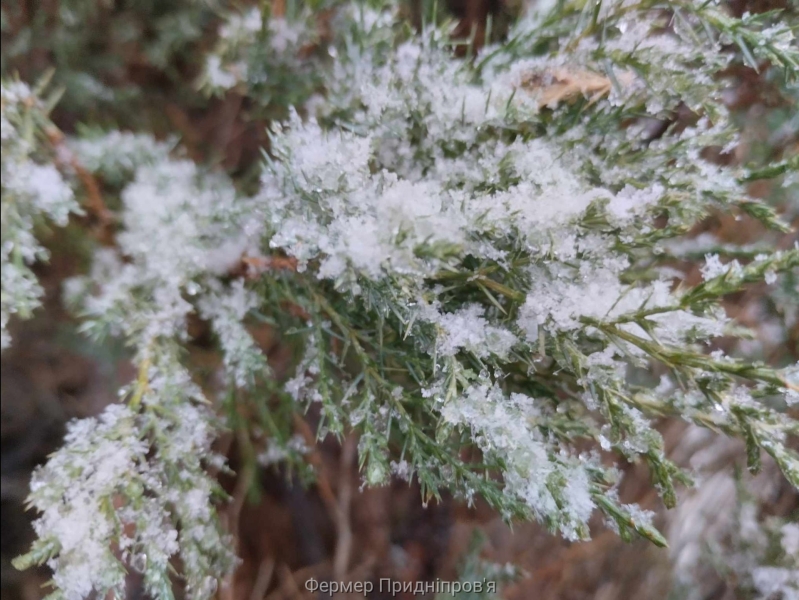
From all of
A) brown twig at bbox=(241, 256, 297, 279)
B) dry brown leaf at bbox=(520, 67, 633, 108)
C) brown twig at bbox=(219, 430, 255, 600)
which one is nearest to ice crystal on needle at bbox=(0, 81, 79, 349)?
brown twig at bbox=(241, 256, 297, 279)

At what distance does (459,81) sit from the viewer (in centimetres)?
123

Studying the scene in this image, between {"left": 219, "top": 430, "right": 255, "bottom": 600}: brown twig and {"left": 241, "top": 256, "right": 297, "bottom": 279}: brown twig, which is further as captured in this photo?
{"left": 219, "top": 430, "right": 255, "bottom": 600}: brown twig

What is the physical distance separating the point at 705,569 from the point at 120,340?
7.02 ft

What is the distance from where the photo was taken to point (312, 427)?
220 centimetres

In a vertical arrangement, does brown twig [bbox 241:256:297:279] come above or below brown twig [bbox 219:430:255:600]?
above

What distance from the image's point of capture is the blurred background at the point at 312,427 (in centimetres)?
164

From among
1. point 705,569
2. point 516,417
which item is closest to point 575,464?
point 516,417

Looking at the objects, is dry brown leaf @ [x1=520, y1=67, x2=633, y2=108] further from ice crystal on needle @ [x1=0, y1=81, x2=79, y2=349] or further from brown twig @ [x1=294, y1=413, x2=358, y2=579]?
brown twig @ [x1=294, y1=413, x2=358, y2=579]

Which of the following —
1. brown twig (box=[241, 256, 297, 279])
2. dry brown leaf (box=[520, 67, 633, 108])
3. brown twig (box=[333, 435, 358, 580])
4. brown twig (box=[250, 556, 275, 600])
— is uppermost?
dry brown leaf (box=[520, 67, 633, 108])

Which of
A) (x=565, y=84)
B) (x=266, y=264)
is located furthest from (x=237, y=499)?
(x=565, y=84)

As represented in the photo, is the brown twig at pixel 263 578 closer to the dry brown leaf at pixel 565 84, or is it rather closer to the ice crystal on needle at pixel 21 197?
the ice crystal on needle at pixel 21 197

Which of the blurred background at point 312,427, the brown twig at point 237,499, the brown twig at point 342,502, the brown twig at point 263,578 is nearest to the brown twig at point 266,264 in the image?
the blurred background at point 312,427

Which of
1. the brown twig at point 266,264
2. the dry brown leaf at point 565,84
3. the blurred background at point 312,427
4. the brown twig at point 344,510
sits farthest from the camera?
the brown twig at point 344,510

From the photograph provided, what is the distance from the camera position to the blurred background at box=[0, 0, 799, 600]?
164cm
